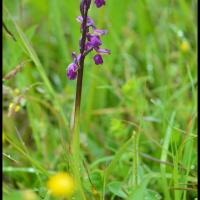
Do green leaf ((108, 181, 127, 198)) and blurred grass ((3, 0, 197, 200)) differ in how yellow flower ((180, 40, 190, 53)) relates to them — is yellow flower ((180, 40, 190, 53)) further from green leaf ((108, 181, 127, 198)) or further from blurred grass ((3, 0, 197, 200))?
green leaf ((108, 181, 127, 198))

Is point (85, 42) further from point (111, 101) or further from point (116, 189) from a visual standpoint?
point (111, 101)

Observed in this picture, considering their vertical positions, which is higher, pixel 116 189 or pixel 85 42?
pixel 85 42

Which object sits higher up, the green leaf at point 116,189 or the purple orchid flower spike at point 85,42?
the purple orchid flower spike at point 85,42

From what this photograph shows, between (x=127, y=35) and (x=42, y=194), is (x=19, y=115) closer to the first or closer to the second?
(x=127, y=35)

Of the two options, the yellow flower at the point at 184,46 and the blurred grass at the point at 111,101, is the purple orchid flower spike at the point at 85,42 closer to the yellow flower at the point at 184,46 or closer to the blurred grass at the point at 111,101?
the blurred grass at the point at 111,101

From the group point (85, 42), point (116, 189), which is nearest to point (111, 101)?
point (116, 189)

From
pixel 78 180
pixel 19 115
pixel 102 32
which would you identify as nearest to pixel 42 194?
pixel 78 180

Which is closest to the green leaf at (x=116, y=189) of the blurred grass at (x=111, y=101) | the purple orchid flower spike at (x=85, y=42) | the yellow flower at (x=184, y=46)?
the blurred grass at (x=111, y=101)

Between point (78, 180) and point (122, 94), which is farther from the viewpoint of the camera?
point (122, 94)

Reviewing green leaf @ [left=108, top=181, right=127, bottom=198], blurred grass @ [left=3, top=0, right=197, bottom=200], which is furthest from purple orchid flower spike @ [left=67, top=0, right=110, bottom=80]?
green leaf @ [left=108, top=181, right=127, bottom=198]
